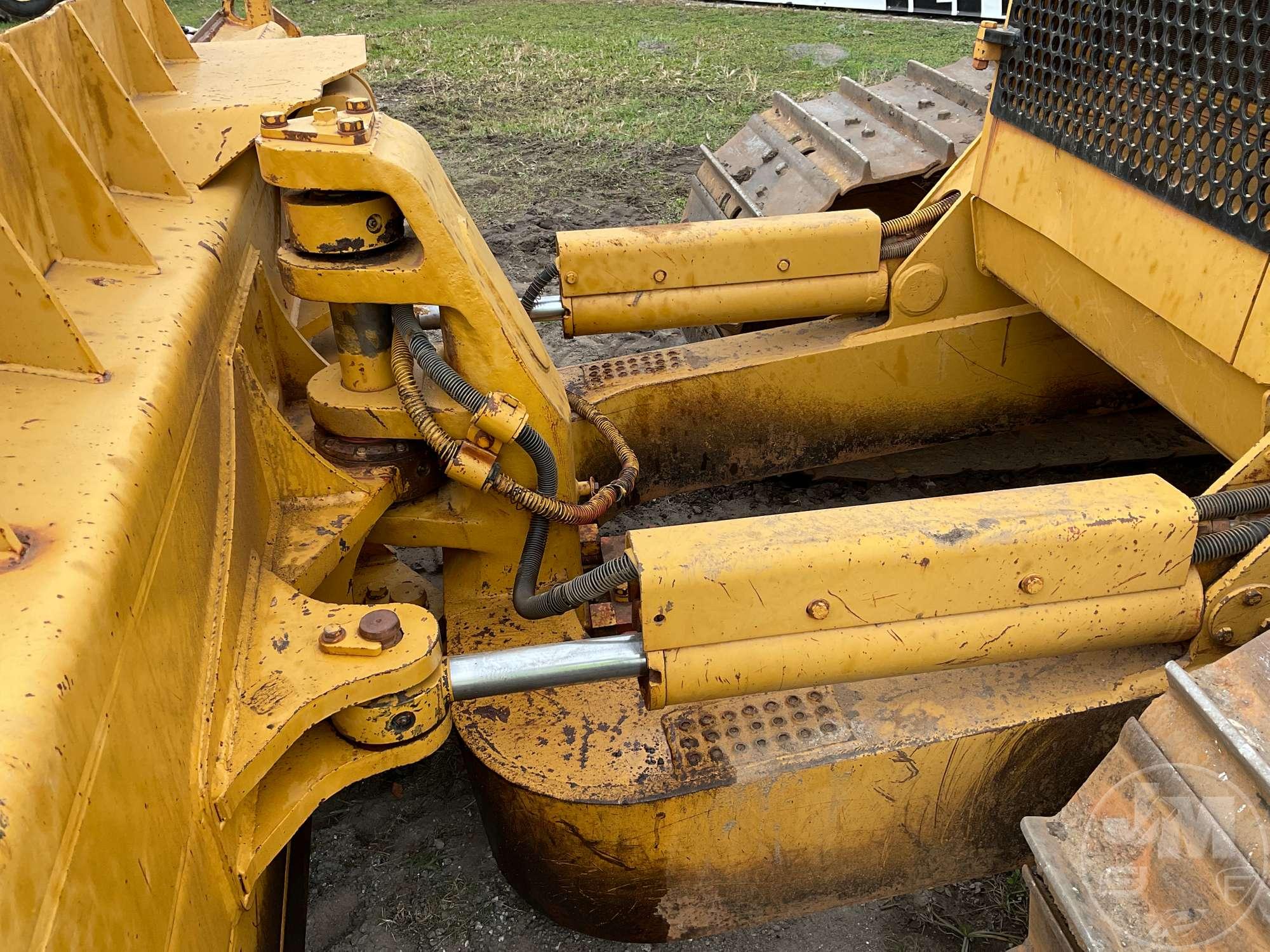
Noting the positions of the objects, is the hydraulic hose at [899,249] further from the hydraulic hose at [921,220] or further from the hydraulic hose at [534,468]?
the hydraulic hose at [534,468]

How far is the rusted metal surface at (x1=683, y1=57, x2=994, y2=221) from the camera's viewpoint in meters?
3.50

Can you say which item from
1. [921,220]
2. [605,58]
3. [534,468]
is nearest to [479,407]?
[534,468]

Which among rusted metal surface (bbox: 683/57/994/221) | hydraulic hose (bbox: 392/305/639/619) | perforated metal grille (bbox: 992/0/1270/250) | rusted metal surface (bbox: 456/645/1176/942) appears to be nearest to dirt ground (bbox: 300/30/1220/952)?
rusted metal surface (bbox: 456/645/1176/942)

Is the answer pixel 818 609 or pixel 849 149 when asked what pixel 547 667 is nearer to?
pixel 818 609

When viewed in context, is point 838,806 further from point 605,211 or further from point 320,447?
point 605,211

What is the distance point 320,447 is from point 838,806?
136 centimetres

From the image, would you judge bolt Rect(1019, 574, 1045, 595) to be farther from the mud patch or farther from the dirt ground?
the mud patch

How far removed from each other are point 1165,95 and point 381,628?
1.84m

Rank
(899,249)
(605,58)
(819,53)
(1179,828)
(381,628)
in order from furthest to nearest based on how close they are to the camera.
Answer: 1. (819,53)
2. (605,58)
3. (899,249)
4. (381,628)
5. (1179,828)

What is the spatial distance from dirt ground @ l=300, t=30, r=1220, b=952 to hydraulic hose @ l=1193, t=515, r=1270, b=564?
37.0 inches

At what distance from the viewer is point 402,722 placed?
1.75 m

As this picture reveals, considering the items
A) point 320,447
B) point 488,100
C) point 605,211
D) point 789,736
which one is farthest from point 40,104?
point 488,100

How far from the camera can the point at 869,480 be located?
12.2 ft

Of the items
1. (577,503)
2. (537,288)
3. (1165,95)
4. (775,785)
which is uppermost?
(1165,95)
